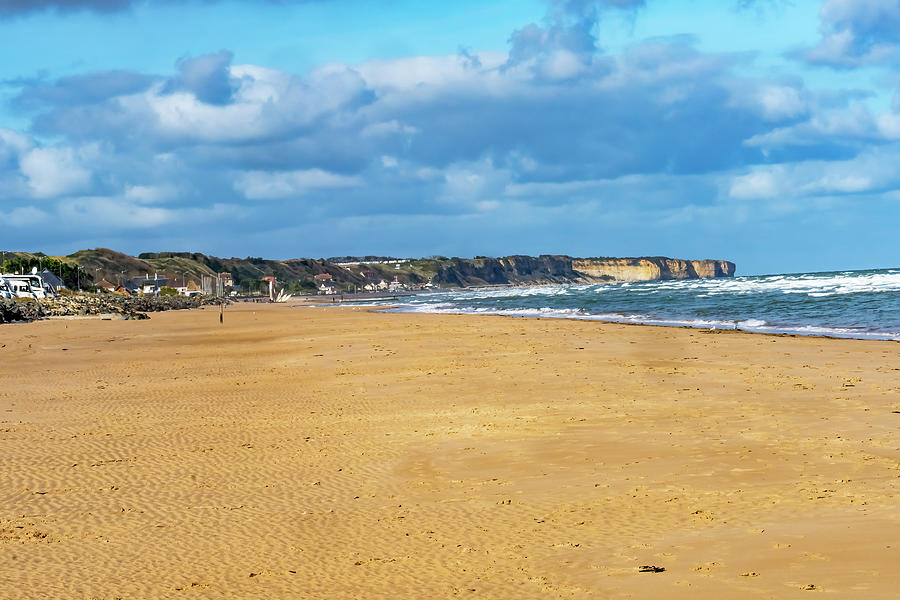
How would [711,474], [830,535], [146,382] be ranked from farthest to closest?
[146,382]
[711,474]
[830,535]

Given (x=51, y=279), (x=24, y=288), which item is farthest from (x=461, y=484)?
(x=51, y=279)

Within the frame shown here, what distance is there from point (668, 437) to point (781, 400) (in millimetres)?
3511

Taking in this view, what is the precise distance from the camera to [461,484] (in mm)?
7891

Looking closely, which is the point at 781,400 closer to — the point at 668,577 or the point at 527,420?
the point at 527,420

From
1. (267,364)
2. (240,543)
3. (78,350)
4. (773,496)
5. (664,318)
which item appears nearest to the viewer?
(240,543)

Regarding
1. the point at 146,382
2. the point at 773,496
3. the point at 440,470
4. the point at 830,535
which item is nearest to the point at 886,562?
the point at 830,535

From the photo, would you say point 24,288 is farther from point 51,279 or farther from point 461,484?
point 461,484

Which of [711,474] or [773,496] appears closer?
[773,496]

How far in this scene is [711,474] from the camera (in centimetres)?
782

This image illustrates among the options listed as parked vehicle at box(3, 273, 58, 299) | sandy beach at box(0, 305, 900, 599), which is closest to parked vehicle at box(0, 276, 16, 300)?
parked vehicle at box(3, 273, 58, 299)

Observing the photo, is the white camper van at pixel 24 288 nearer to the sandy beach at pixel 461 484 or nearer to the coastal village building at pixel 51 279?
the coastal village building at pixel 51 279

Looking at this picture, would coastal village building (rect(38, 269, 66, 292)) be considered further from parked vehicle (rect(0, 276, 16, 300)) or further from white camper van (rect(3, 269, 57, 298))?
parked vehicle (rect(0, 276, 16, 300))

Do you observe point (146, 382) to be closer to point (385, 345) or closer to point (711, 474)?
point (385, 345)

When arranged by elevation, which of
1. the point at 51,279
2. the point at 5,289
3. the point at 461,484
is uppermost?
the point at 51,279
